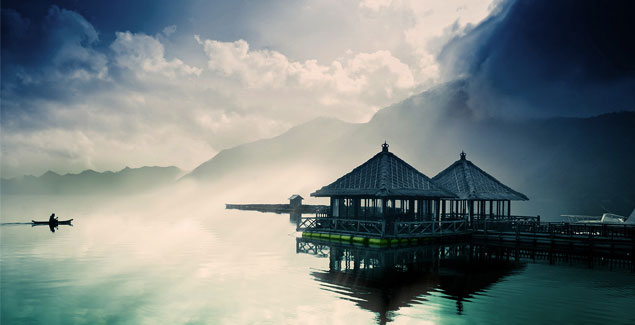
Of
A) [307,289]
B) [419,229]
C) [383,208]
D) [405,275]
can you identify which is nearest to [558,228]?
[419,229]

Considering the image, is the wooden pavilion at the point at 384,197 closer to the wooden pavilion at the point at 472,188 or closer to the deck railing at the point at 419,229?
the deck railing at the point at 419,229

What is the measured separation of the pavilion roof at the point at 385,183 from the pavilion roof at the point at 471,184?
392 cm

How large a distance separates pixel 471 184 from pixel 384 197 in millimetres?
12392

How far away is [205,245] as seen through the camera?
46250mm

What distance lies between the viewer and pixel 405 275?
26.6 metres

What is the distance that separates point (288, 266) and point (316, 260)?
116 inches

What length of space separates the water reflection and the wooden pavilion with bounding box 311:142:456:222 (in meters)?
3.15

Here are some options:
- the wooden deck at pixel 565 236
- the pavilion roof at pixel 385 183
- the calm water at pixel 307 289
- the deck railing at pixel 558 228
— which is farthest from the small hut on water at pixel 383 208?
the wooden deck at pixel 565 236

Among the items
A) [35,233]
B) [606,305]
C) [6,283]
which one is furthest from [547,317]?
[35,233]

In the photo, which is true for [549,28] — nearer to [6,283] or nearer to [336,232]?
[336,232]

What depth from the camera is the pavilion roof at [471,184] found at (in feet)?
127

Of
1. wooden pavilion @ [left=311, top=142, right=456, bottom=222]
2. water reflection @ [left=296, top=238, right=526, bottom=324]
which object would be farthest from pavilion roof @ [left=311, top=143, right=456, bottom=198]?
water reflection @ [left=296, top=238, right=526, bottom=324]

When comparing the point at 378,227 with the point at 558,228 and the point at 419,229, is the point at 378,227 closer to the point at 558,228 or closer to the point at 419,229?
the point at 419,229

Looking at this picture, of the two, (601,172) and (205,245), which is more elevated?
(601,172)
